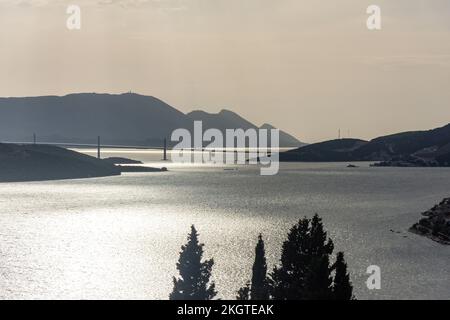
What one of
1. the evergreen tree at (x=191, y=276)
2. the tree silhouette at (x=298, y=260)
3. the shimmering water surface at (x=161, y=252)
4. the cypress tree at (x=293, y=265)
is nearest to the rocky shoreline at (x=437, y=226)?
the shimmering water surface at (x=161, y=252)

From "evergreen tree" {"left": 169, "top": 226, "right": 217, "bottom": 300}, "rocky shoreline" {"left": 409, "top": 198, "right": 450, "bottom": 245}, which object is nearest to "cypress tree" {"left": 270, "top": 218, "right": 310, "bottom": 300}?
"evergreen tree" {"left": 169, "top": 226, "right": 217, "bottom": 300}

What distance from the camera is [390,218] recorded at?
186 m

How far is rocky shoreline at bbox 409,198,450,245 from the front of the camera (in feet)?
452

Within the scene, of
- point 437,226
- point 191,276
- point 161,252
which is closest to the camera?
point 191,276

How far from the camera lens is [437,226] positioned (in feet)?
470

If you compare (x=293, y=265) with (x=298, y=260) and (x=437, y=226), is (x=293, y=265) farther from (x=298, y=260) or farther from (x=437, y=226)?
(x=437, y=226)

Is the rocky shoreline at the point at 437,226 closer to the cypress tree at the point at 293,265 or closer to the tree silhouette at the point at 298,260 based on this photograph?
the tree silhouette at the point at 298,260

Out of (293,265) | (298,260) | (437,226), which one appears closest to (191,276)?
(293,265)

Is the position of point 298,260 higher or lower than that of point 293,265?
higher

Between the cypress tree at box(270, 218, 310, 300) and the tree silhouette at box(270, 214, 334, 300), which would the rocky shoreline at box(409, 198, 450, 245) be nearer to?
the tree silhouette at box(270, 214, 334, 300)

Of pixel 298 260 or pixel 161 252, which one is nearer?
pixel 298 260
